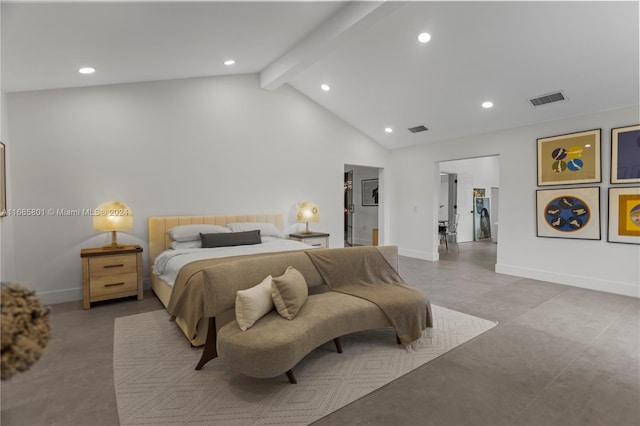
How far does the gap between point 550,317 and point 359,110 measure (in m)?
4.36

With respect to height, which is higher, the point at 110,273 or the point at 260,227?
the point at 260,227

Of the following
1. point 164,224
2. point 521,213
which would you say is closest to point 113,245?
point 164,224

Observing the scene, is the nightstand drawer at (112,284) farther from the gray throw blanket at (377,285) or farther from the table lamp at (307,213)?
the table lamp at (307,213)

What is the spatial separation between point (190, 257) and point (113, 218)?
118 cm

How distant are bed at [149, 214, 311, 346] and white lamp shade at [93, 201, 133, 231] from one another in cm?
47

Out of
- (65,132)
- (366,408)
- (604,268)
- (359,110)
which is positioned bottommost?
(366,408)

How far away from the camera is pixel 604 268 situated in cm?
444

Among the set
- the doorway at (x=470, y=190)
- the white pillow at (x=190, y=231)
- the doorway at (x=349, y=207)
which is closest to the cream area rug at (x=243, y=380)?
the white pillow at (x=190, y=231)

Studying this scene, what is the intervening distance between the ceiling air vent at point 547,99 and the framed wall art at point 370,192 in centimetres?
461

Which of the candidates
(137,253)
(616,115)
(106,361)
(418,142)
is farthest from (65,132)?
(616,115)

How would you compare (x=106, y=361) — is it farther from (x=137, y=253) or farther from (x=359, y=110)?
(x=359, y=110)

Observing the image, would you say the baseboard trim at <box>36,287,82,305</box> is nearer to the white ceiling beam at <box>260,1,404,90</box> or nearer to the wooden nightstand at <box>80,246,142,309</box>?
the wooden nightstand at <box>80,246,142,309</box>

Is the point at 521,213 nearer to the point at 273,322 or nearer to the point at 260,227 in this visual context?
the point at 260,227

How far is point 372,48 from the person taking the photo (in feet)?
13.9
